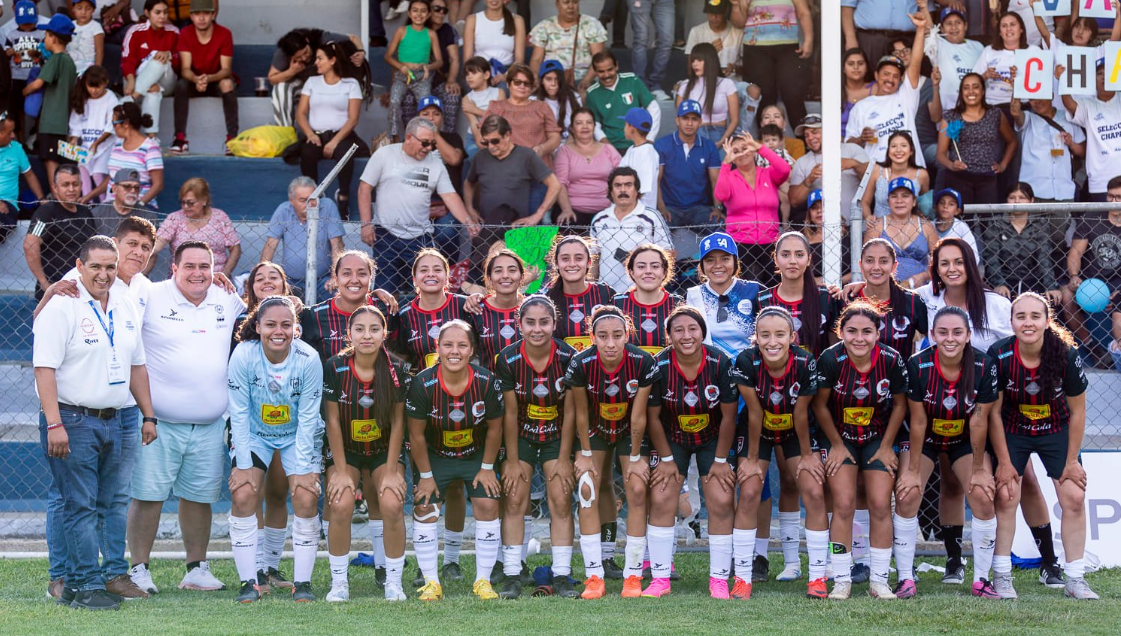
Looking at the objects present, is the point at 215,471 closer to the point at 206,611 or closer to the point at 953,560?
the point at 206,611

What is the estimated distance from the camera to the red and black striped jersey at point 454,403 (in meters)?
6.21

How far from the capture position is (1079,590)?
6.21 m

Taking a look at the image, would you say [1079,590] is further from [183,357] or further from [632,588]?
[183,357]

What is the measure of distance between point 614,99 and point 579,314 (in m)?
3.94

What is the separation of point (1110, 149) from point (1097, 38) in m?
0.91

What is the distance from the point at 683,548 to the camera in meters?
7.40

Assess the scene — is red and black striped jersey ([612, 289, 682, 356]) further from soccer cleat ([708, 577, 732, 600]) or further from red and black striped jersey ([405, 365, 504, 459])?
soccer cleat ([708, 577, 732, 600])

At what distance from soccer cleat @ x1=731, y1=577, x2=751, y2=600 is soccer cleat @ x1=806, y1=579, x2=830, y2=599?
29cm

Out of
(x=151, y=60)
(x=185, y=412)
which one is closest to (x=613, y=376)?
(x=185, y=412)

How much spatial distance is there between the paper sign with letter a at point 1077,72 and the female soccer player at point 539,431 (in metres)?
5.08

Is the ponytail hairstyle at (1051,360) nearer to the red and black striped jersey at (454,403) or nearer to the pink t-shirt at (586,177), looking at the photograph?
the red and black striped jersey at (454,403)

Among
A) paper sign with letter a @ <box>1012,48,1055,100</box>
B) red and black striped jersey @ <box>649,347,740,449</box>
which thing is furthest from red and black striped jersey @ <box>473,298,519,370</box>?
paper sign with letter a @ <box>1012,48,1055,100</box>

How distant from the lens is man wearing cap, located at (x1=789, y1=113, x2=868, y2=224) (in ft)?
31.4

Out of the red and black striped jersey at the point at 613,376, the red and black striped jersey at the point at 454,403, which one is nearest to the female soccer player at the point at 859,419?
the red and black striped jersey at the point at 613,376
